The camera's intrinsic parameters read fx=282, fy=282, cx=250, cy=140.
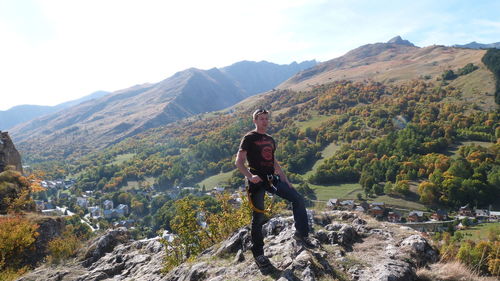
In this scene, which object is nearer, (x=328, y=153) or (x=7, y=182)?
(x=7, y=182)

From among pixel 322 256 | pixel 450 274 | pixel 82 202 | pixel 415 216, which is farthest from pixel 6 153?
pixel 82 202

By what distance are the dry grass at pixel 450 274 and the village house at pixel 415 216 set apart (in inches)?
2477

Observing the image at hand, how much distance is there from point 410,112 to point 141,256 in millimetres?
144354

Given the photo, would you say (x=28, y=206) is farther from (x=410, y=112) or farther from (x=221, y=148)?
(x=410, y=112)

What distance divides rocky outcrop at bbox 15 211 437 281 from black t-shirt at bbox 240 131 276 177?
214cm

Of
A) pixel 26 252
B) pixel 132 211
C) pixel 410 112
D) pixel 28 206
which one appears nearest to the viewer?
pixel 26 252

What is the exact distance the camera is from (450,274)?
617 centimetres

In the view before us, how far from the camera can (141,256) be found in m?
13.4

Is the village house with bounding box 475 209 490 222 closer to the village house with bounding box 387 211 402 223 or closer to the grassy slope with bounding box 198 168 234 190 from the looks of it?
the village house with bounding box 387 211 402 223

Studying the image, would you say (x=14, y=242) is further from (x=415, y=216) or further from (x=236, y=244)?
(x=415, y=216)

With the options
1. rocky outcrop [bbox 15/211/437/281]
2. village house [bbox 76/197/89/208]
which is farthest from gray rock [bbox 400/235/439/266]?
village house [bbox 76/197/89/208]

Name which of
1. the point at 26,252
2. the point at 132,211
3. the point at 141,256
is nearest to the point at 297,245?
the point at 141,256

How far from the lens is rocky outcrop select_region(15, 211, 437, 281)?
6.17m

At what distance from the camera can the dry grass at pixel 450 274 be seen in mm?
6117
